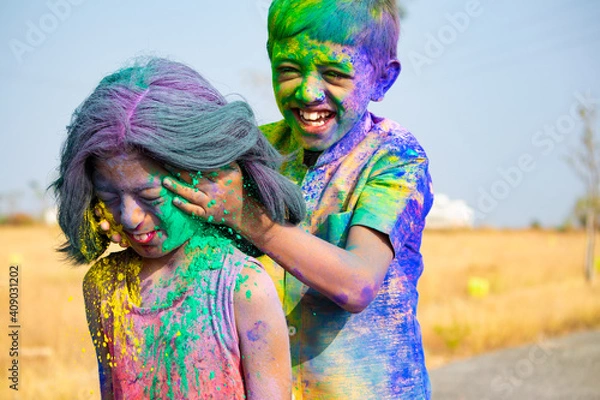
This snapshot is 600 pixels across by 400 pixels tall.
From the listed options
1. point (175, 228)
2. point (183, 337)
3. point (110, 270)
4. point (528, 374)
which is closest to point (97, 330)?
point (110, 270)

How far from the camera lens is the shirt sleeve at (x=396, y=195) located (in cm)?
251

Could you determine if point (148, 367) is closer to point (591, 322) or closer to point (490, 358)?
point (490, 358)

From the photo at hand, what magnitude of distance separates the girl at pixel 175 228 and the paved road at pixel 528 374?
621 centimetres

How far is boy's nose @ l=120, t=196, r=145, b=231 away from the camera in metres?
2.05

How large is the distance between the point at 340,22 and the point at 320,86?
0.73 feet

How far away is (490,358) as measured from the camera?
30.5ft

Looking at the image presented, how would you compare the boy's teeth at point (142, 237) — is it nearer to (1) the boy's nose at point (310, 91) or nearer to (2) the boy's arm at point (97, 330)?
(2) the boy's arm at point (97, 330)

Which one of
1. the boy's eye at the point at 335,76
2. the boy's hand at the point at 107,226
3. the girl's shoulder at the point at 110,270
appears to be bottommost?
the girl's shoulder at the point at 110,270

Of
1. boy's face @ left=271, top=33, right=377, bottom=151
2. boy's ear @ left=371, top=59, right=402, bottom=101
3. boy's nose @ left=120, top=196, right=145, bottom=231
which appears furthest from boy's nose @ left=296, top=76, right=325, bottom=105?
boy's nose @ left=120, top=196, right=145, bottom=231

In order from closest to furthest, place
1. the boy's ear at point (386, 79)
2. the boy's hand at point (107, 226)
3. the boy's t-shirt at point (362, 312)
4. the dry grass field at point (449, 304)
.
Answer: the boy's hand at point (107, 226) → the boy's t-shirt at point (362, 312) → the boy's ear at point (386, 79) → the dry grass field at point (449, 304)

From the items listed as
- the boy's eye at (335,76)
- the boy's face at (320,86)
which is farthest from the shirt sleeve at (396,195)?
the boy's eye at (335,76)

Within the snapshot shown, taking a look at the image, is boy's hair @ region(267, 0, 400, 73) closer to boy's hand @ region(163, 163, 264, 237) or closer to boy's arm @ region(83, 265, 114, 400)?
boy's hand @ region(163, 163, 264, 237)

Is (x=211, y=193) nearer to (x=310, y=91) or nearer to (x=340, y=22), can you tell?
(x=310, y=91)

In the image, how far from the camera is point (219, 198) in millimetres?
2148
